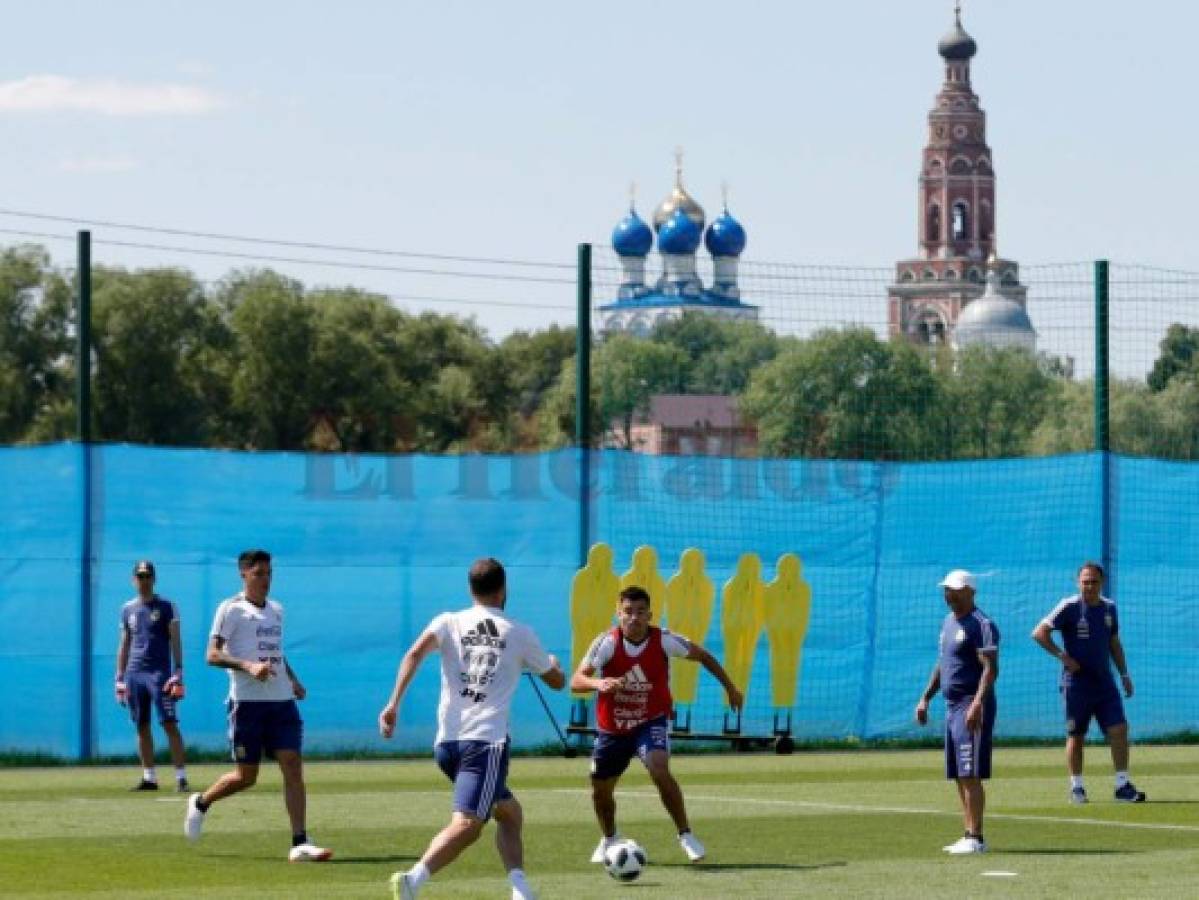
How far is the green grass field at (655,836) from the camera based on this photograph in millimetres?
16328

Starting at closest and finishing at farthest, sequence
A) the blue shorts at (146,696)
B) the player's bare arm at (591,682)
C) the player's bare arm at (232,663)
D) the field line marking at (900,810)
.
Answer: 1. the player's bare arm at (591,682)
2. the player's bare arm at (232,663)
3. the field line marking at (900,810)
4. the blue shorts at (146,696)

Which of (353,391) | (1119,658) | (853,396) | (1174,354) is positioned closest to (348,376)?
(353,391)

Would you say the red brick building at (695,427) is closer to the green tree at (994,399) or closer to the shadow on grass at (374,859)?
the green tree at (994,399)

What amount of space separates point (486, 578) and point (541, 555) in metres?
15.1

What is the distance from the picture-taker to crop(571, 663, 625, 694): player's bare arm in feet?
56.7

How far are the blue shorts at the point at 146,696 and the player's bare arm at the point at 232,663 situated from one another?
21.4 feet

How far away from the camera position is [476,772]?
14781mm

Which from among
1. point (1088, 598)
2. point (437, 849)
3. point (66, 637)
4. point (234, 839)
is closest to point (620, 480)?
point (66, 637)

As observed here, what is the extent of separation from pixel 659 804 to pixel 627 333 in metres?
20.0

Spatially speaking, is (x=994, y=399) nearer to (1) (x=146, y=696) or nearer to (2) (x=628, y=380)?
(2) (x=628, y=380)

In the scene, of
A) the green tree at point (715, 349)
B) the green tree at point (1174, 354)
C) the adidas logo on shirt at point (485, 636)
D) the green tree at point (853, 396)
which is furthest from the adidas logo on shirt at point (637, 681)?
the green tree at point (715, 349)

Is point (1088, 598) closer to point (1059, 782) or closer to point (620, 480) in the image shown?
point (1059, 782)

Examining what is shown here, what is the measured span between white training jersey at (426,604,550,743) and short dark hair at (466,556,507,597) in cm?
12

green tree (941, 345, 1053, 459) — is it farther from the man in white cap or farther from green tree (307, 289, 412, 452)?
green tree (307, 289, 412, 452)
